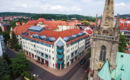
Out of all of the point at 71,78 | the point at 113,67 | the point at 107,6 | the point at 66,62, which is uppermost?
the point at 107,6

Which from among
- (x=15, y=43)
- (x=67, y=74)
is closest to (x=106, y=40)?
(x=67, y=74)

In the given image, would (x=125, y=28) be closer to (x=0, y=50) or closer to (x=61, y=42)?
(x=61, y=42)

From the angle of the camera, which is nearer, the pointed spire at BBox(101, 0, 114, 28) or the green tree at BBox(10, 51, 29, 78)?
the pointed spire at BBox(101, 0, 114, 28)

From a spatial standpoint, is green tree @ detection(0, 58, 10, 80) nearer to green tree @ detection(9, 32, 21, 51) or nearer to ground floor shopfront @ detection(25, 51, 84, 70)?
ground floor shopfront @ detection(25, 51, 84, 70)

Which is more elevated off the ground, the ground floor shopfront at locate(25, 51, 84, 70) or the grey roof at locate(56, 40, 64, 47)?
the grey roof at locate(56, 40, 64, 47)

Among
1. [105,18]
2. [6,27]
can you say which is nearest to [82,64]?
[105,18]

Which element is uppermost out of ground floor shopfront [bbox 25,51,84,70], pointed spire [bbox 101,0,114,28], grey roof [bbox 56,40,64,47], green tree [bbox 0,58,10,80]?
pointed spire [bbox 101,0,114,28]

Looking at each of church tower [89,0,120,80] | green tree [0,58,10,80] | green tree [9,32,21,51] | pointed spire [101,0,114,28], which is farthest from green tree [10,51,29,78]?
pointed spire [101,0,114,28]

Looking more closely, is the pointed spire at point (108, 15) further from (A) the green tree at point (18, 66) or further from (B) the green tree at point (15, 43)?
(B) the green tree at point (15, 43)
